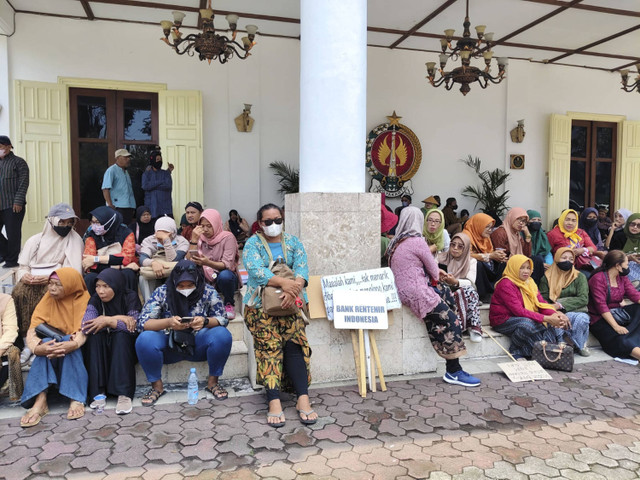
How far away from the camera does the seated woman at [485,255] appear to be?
4902 mm

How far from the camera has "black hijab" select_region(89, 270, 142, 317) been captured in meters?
3.45

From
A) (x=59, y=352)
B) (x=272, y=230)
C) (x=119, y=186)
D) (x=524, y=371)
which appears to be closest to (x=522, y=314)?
(x=524, y=371)

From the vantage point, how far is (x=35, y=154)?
21.9ft

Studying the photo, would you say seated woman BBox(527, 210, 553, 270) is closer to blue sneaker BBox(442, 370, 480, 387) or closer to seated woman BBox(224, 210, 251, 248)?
blue sneaker BBox(442, 370, 480, 387)

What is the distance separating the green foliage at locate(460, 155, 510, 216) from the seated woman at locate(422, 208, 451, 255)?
4.29m

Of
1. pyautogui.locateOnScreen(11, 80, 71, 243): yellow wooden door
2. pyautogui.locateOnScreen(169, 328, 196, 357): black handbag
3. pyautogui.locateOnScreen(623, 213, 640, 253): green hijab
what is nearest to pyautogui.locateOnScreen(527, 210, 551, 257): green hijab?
pyautogui.locateOnScreen(623, 213, 640, 253): green hijab

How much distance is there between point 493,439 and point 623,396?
1.39 metres

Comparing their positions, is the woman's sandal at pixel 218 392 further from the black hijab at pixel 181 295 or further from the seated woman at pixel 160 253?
the seated woman at pixel 160 253

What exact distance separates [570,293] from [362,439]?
2.96 meters

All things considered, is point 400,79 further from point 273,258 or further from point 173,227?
point 273,258

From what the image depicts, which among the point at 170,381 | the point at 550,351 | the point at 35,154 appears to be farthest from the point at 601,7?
the point at 35,154

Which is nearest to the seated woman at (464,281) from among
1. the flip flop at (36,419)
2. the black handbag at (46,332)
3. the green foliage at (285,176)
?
the black handbag at (46,332)

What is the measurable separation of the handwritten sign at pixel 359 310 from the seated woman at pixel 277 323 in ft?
1.03

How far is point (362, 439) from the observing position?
9.38 feet
